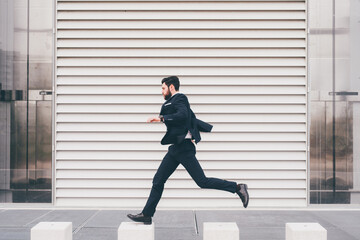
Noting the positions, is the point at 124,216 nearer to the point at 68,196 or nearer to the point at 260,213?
the point at 68,196

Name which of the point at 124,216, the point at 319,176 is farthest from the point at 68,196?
the point at 319,176

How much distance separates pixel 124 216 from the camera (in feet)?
19.6

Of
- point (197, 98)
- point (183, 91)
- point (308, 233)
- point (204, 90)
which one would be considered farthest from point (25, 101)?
point (308, 233)

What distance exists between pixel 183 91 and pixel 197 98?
269 millimetres

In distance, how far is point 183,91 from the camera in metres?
6.54

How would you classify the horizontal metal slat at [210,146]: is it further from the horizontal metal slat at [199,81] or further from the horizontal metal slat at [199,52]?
the horizontal metal slat at [199,52]

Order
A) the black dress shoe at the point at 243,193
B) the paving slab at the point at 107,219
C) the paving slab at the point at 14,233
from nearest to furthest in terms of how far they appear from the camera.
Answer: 1. the paving slab at the point at 14,233
2. the black dress shoe at the point at 243,193
3. the paving slab at the point at 107,219

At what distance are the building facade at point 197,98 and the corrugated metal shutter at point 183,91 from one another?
2 cm

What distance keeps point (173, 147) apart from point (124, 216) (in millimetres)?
1758

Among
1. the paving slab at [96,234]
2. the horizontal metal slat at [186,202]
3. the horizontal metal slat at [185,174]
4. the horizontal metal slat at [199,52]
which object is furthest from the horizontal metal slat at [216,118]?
the paving slab at [96,234]

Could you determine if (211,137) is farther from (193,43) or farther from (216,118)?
(193,43)

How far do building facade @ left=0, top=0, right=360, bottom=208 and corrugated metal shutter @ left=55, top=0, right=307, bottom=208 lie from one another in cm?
2

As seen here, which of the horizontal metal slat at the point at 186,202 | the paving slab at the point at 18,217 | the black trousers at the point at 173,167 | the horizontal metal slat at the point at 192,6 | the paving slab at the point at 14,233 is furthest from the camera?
the horizontal metal slat at the point at 192,6

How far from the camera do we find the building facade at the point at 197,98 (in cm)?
654
